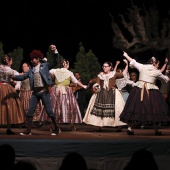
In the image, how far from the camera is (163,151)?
6.28m

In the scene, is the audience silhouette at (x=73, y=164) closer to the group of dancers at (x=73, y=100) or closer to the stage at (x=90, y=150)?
the stage at (x=90, y=150)

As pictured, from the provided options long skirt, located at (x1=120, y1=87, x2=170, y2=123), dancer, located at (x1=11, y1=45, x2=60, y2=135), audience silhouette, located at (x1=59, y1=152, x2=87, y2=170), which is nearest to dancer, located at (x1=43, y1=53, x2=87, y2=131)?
dancer, located at (x1=11, y1=45, x2=60, y2=135)

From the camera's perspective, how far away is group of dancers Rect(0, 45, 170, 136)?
725 centimetres

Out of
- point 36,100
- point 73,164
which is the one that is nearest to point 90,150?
point 36,100

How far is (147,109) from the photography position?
7.46m

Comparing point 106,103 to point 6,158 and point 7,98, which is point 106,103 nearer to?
point 7,98

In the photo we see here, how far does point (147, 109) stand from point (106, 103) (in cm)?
100

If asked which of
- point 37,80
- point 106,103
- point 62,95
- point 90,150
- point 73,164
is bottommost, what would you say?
point 90,150

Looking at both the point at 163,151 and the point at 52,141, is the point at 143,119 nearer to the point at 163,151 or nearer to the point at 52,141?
the point at 163,151

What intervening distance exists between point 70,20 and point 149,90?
1075 centimetres

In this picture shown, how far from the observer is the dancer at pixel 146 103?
7.47 m

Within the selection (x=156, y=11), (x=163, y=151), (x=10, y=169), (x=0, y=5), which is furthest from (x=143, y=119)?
(x=0, y=5)

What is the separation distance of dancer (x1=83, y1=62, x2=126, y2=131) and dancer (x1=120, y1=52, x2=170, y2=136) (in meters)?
0.61

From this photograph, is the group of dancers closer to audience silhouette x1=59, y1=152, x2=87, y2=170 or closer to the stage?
the stage
